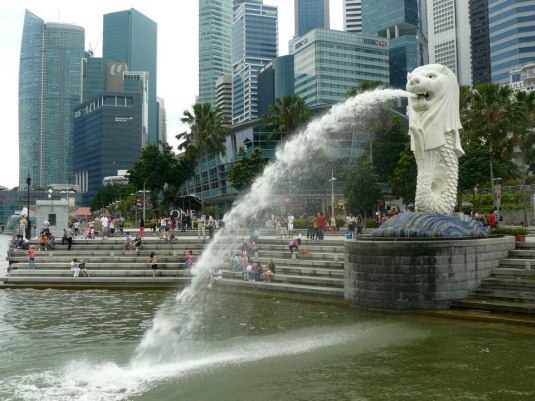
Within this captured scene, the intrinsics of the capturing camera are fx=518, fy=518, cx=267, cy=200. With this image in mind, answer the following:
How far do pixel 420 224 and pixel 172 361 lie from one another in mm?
10164

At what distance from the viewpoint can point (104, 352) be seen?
41.5 ft

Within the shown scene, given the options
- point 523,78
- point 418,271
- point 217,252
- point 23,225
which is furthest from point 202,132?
point 523,78

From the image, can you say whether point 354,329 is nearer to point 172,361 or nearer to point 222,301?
point 172,361

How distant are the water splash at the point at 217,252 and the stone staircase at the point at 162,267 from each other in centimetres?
96

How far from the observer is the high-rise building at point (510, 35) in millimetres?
127250

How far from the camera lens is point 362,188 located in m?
47.9

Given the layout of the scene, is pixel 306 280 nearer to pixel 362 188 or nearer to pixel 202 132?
pixel 362 188

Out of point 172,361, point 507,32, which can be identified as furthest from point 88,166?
point 172,361

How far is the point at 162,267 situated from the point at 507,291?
16.3 metres

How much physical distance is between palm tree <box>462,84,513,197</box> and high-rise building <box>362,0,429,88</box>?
471 ft

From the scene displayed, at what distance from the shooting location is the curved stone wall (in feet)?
54.3

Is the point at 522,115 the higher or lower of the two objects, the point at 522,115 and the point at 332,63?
the lower

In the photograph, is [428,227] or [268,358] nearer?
[268,358]

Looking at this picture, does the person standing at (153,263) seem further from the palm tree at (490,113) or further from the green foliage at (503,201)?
the green foliage at (503,201)
